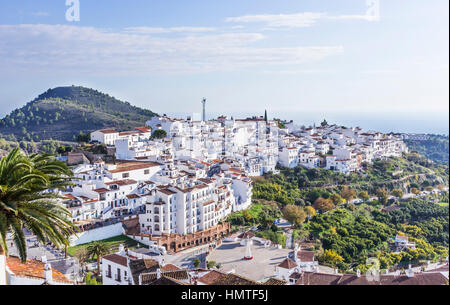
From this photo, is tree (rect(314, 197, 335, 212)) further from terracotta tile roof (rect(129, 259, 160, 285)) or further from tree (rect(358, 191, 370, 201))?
terracotta tile roof (rect(129, 259, 160, 285))

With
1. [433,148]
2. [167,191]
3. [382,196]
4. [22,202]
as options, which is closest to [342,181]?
[382,196]

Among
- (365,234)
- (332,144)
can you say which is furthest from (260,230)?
(332,144)

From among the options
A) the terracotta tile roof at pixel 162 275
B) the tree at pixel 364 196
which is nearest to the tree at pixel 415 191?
the tree at pixel 364 196

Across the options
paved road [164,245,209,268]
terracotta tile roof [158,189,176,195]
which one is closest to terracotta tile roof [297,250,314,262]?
paved road [164,245,209,268]

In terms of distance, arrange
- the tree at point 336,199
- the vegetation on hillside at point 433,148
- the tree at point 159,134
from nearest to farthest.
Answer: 1. the tree at point 336,199
2. the tree at point 159,134
3. the vegetation on hillside at point 433,148

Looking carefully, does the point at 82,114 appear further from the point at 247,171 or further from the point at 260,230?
the point at 260,230

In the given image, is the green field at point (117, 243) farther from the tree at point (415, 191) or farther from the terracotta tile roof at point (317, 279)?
the tree at point (415, 191)
